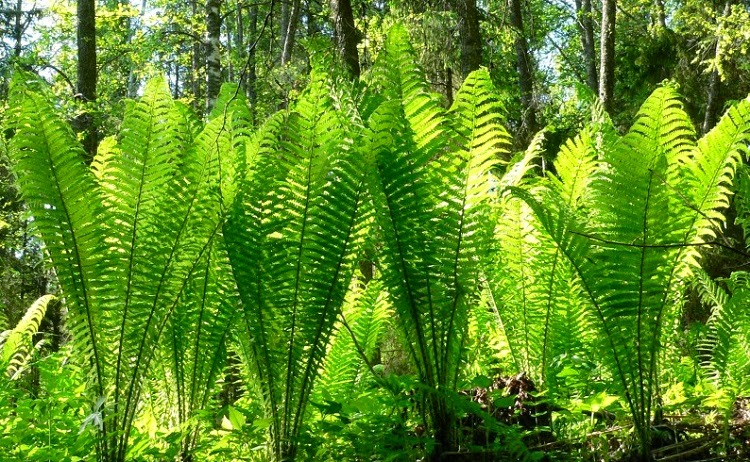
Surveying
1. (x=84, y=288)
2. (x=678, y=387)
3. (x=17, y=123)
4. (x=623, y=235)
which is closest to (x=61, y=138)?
(x=17, y=123)

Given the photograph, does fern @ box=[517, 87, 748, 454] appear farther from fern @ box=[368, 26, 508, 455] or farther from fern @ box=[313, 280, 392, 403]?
fern @ box=[313, 280, 392, 403]

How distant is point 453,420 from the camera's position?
6.25 feet

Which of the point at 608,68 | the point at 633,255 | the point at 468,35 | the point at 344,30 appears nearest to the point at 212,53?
the point at 344,30

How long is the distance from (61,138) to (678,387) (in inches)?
86.8

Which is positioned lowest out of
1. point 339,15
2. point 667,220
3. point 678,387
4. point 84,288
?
point 678,387

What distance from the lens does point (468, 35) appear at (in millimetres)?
6055

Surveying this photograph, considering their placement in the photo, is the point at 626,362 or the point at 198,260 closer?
the point at 626,362

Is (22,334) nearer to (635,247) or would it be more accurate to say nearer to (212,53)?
(635,247)

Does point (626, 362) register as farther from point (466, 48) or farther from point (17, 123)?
point (466, 48)

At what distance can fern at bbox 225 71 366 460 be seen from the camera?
1.92 m

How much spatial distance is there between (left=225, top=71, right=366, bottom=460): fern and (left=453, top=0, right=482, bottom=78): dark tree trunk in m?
4.33

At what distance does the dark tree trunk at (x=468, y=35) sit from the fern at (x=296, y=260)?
4.33 metres

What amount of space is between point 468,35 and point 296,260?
463 centimetres

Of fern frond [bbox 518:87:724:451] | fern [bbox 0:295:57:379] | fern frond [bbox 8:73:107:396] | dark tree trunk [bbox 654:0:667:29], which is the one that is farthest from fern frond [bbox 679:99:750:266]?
dark tree trunk [bbox 654:0:667:29]
